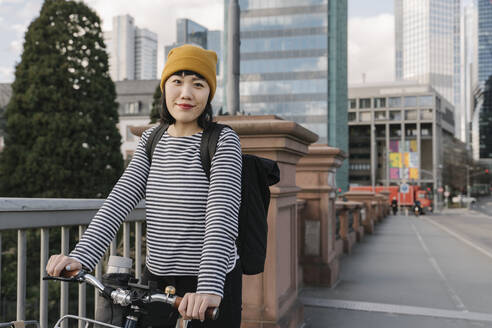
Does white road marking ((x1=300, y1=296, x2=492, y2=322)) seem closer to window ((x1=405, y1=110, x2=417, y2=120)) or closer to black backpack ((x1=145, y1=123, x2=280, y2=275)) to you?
black backpack ((x1=145, y1=123, x2=280, y2=275))

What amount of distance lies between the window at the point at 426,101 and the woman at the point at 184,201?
99.5 m

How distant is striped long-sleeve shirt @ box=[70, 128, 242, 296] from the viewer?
1677 millimetres

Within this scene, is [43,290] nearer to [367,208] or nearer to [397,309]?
[397,309]

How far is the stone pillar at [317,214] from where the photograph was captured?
596 cm

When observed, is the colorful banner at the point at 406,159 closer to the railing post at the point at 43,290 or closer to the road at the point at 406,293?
the road at the point at 406,293

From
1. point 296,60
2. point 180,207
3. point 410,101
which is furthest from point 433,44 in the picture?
point 180,207

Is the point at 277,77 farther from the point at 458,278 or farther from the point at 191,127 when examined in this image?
the point at 191,127

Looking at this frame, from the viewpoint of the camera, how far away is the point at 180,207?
176 cm

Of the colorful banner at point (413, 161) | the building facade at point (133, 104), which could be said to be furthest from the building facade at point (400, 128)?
the building facade at point (133, 104)

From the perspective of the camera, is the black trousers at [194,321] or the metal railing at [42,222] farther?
the metal railing at [42,222]

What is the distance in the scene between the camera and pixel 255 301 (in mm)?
3449

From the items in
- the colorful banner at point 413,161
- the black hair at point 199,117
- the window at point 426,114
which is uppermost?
the window at point 426,114

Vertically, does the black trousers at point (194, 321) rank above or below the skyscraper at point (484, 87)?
below

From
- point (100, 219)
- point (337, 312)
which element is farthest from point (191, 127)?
point (337, 312)
